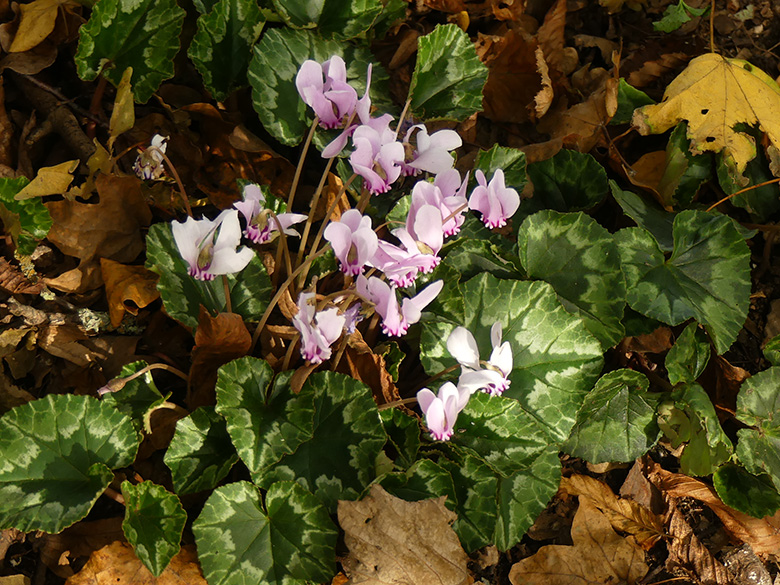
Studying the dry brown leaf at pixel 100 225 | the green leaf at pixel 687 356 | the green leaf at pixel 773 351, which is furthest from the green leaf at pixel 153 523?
the green leaf at pixel 773 351

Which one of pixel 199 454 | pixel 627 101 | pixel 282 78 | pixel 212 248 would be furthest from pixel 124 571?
pixel 627 101

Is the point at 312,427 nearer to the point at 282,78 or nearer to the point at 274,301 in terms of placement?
the point at 274,301

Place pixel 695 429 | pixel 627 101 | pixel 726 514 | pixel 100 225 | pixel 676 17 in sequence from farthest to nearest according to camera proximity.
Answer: pixel 676 17
pixel 627 101
pixel 726 514
pixel 695 429
pixel 100 225

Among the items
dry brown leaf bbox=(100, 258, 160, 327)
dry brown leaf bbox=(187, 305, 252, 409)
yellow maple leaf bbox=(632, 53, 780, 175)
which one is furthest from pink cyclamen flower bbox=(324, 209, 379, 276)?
yellow maple leaf bbox=(632, 53, 780, 175)

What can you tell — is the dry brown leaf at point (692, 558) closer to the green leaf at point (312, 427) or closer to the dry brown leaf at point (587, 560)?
the dry brown leaf at point (587, 560)

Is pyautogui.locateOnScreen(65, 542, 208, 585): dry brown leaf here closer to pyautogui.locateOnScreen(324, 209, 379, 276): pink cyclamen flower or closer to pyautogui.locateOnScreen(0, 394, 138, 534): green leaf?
pyautogui.locateOnScreen(0, 394, 138, 534): green leaf
